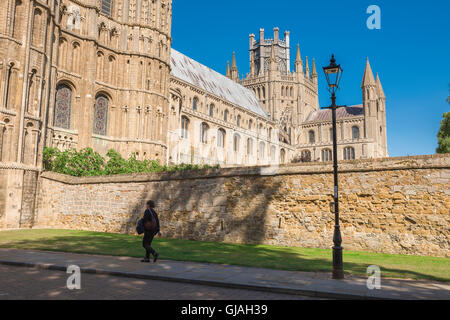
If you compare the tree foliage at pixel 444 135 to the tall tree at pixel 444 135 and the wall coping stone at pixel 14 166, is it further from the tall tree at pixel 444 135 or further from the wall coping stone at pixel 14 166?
the wall coping stone at pixel 14 166

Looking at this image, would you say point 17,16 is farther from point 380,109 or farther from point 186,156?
→ point 380,109

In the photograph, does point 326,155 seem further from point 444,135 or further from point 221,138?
point 444,135

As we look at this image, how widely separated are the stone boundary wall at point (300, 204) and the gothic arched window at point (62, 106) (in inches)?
494

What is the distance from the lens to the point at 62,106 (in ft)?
98.9

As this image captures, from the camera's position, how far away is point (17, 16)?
73.1 ft

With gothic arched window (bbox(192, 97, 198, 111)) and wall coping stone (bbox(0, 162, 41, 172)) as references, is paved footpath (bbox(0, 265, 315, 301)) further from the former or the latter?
gothic arched window (bbox(192, 97, 198, 111))

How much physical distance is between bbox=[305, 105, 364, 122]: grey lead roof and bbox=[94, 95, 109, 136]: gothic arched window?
58.6 metres

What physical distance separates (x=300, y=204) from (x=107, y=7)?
1182 inches

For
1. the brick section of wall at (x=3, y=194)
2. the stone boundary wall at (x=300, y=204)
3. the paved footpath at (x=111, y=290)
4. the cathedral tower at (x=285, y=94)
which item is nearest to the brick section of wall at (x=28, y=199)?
the brick section of wall at (x=3, y=194)

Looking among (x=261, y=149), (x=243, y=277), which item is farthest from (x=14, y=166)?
(x=261, y=149)

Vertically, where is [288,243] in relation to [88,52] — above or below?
below

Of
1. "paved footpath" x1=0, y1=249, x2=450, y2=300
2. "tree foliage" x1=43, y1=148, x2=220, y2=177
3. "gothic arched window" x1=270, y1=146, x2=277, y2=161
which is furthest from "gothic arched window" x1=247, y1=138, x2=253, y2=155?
"paved footpath" x1=0, y1=249, x2=450, y2=300
